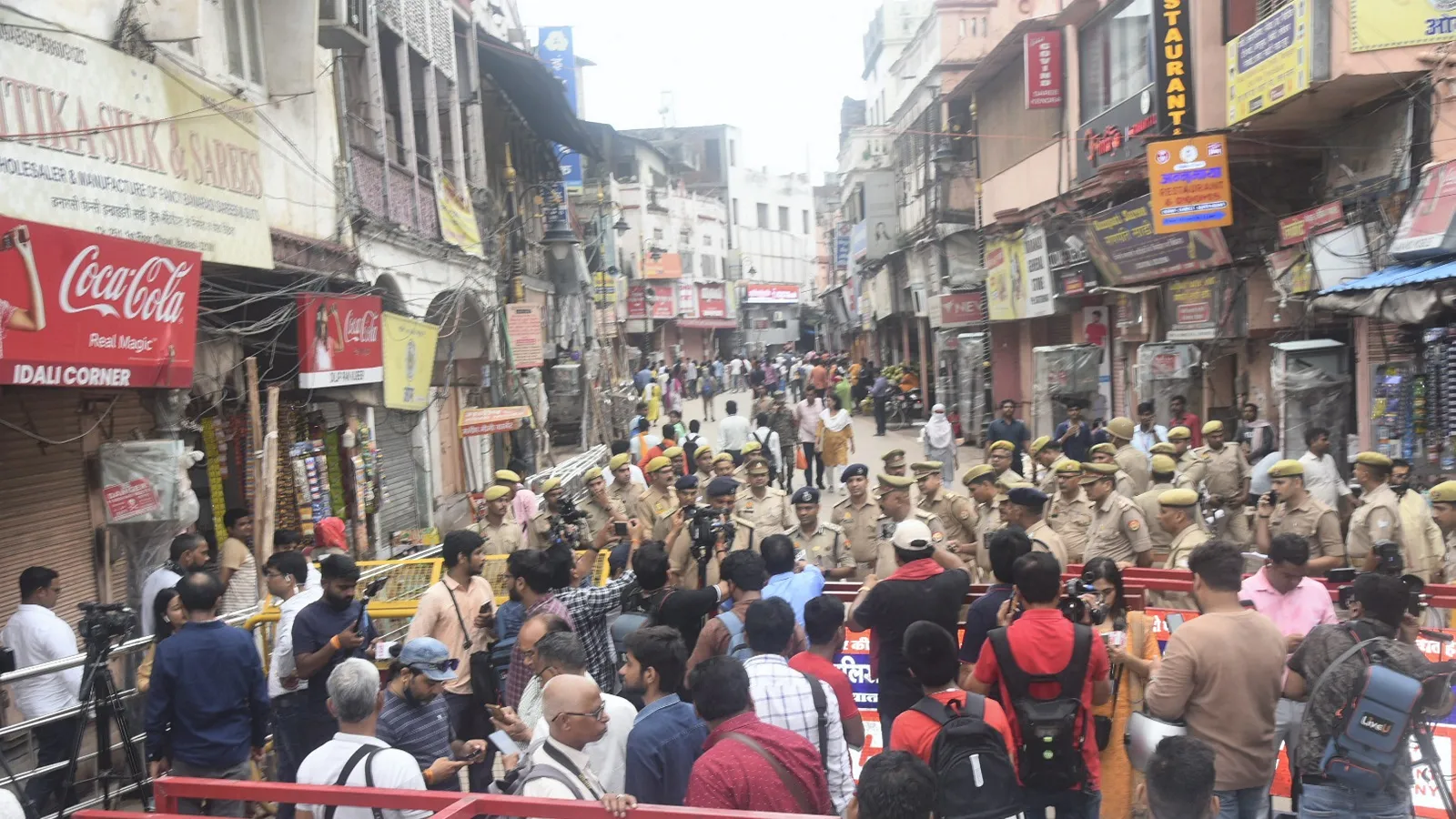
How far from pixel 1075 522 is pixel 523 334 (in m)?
12.8

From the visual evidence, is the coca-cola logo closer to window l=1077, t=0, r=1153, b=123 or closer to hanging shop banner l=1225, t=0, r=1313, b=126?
hanging shop banner l=1225, t=0, r=1313, b=126

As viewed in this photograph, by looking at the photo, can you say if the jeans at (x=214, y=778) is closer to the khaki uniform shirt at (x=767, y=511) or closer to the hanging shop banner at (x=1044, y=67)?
the khaki uniform shirt at (x=767, y=511)

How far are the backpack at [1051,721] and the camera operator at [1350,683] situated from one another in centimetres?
83

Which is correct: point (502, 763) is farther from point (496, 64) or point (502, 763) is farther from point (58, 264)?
point (496, 64)

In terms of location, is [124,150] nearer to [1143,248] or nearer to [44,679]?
[44,679]

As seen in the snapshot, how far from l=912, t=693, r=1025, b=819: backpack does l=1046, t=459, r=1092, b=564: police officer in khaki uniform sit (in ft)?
16.1

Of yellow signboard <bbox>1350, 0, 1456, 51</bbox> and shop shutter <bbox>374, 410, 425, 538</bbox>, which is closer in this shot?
yellow signboard <bbox>1350, 0, 1456, 51</bbox>

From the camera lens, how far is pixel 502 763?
4242 millimetres

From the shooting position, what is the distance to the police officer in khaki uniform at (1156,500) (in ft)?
27.5

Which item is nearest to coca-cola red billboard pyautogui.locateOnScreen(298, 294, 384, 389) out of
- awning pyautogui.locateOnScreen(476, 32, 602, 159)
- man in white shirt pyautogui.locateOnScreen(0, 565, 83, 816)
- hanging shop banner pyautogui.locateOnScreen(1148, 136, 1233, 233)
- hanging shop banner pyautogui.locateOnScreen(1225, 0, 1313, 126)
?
man in white shirt pyautogui.locateOnScreen(0, 565, 83, 816)

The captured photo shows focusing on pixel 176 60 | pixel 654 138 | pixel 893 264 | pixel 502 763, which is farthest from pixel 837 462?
pixel 654 138

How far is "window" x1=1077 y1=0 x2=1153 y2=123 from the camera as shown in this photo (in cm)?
1670

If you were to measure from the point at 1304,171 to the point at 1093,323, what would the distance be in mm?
5966

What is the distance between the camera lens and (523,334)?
63.3 feet
